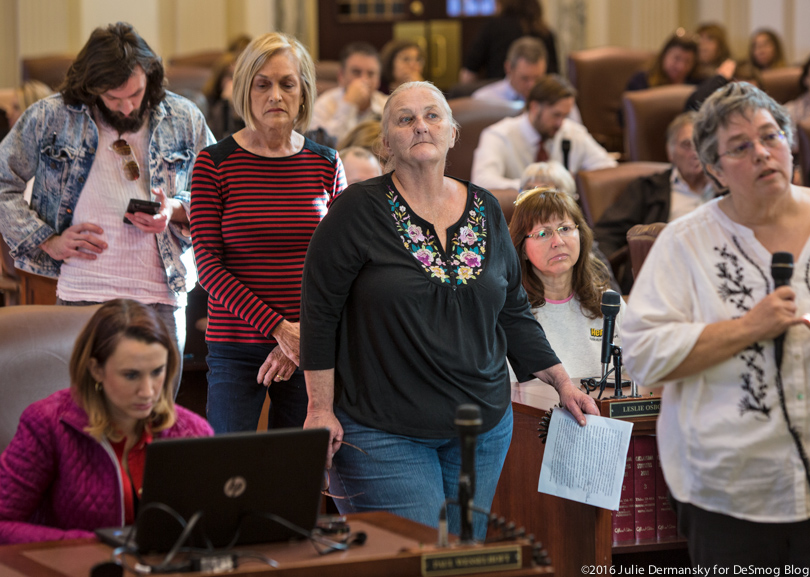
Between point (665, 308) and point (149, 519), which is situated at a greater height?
point (665, 308)

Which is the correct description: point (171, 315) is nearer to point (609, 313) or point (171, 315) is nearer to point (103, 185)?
point (103, 185)


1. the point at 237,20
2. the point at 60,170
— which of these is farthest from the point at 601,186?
the point at 237,20

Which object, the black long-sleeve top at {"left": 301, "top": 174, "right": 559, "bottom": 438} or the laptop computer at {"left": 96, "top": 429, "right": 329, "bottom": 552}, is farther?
the black long-sleeve top at {"left": 301, "top": 174, "right": 559, "bottom": 438}

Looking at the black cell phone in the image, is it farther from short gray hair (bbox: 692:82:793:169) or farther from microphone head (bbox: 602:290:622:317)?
short gray hair (bbox: 692:82:793:169)

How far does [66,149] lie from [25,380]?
0.69m

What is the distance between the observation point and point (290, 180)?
248cm

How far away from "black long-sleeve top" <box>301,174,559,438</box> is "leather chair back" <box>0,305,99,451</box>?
608mm

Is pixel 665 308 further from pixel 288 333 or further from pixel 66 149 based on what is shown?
pixel 66 149

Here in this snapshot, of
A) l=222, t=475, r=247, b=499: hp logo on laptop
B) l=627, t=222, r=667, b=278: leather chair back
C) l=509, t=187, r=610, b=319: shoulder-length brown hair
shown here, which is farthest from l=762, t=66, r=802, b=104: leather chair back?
Answer: l=222, t=475, r=247, b=499: hp logo on laptop

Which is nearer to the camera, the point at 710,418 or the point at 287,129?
the point at 710,418

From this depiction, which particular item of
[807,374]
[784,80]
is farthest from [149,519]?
[784,80]

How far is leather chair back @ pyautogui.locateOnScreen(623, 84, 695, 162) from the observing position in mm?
5871

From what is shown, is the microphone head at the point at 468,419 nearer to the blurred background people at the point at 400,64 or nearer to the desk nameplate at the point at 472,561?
the desk nameplate at the point at 472,561

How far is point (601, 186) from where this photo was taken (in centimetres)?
480
